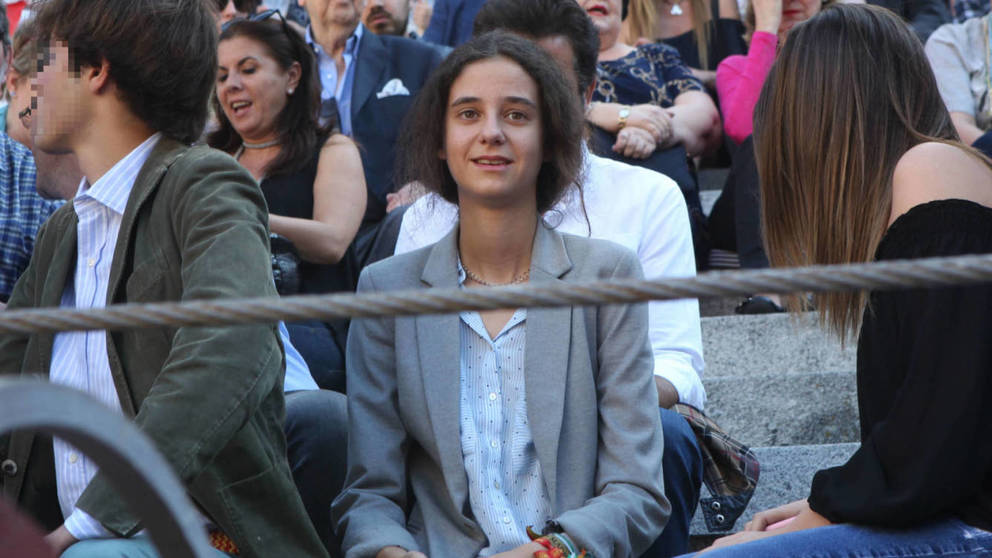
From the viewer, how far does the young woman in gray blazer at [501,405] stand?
2.35 metres

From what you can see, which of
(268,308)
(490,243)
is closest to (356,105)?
(490,243)

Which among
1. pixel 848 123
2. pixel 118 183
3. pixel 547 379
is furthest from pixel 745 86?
pixel 118 183

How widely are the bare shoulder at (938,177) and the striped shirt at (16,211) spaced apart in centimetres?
215

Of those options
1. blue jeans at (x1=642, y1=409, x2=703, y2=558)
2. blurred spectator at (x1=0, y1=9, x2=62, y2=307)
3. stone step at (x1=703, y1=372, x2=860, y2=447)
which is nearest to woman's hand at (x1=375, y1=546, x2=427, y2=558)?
blue jeans at (x1=642, y1=409, x2=703, y2=558)

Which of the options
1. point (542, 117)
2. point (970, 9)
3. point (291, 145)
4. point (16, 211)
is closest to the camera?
point (542, 117)

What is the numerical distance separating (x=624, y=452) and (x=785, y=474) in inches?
32.0

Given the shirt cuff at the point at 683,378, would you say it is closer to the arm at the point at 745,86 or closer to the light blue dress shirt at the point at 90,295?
the light blue dress shirt at the point at 90,295

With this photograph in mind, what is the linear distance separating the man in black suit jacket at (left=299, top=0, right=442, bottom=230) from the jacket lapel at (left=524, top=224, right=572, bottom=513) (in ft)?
7.31

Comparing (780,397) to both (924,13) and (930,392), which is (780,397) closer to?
(930,392)

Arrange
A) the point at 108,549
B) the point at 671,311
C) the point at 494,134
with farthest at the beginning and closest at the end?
the point at 671,311
the point at 494,134
the point at 108,549

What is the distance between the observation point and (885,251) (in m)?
1.92

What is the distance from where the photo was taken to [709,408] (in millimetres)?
3504

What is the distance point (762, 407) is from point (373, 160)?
1.75 metres

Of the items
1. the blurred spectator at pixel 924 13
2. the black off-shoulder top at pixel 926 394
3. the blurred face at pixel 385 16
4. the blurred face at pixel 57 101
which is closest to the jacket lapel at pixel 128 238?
the blurred face at pixel 57 101
